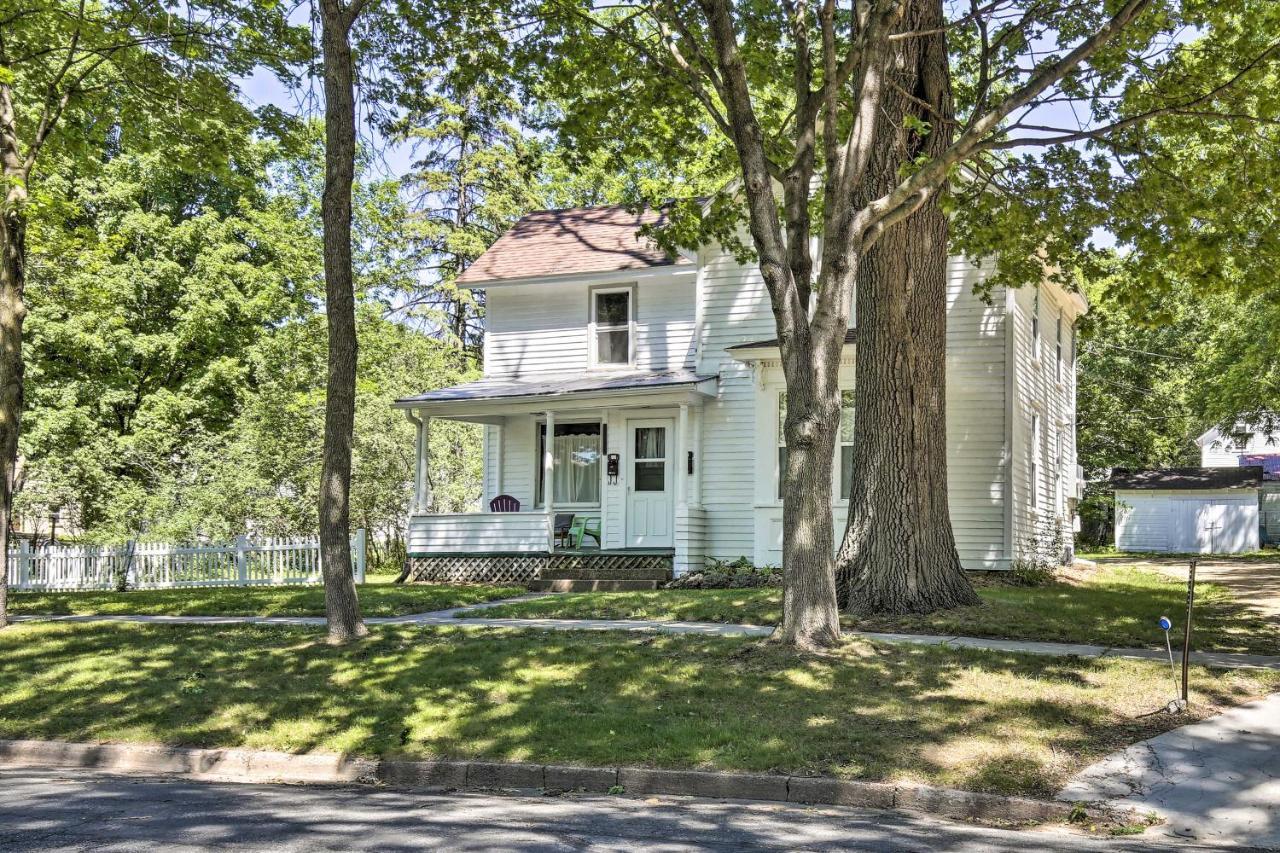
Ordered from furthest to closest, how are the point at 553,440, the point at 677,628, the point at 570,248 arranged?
the point at 570,248
the point at 553,440
the point at 677,628

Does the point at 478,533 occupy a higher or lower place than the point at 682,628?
higher

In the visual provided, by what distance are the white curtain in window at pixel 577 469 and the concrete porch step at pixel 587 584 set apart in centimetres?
338

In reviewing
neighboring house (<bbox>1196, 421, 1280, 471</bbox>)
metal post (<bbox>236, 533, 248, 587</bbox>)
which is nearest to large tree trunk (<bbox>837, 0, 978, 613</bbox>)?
metal post (<bbox>236, 533, 248, 587</bbox>)

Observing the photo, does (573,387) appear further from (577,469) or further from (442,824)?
(442,824)

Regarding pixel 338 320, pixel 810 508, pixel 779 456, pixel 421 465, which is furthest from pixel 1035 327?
pixel 338 320

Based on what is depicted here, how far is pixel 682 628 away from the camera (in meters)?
12.2

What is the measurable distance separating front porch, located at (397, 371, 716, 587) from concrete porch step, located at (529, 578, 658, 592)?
16cm

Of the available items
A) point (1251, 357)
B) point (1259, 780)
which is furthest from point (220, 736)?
point (1251, 357)

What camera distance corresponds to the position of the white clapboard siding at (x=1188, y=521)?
36.3m

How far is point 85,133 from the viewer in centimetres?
1647

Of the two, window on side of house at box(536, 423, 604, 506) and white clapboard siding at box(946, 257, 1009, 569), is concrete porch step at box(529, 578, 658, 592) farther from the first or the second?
white clapboard siding at box(946, 257, 1009, 569)

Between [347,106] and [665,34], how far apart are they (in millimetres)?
3491

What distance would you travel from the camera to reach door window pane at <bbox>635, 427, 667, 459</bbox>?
22.2 m

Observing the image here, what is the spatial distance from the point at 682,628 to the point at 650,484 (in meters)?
10.0
